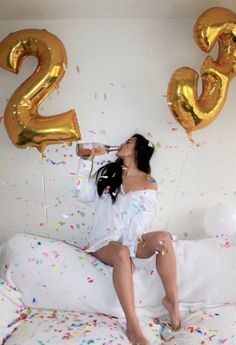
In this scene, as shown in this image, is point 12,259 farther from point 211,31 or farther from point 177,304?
point 211,31

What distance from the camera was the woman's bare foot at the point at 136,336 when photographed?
1.88 meters

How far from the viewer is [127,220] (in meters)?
2.27

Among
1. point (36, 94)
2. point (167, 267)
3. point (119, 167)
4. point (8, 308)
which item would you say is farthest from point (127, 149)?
point (8, 308)

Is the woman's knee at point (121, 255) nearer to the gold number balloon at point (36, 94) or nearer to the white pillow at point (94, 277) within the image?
the white pillow at point (94, 277)

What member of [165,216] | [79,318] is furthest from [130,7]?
[79,318]

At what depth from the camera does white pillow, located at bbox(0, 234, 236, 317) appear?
2.15 metres

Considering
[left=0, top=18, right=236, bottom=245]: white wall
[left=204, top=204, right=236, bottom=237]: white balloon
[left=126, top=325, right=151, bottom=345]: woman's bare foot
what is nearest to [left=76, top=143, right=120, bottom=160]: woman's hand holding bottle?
[left=0, top=18, right=236, bottom=245]: white wall

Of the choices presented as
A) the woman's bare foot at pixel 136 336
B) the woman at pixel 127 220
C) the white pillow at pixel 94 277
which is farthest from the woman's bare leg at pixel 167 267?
the woman's bare foot at pixel 136 336

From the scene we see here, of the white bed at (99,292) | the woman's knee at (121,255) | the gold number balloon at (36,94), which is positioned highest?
the gold number balloon at (36,94)

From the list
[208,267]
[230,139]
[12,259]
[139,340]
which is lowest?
[139,340]

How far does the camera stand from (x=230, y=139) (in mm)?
2613

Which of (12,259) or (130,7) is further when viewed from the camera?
(130,7)

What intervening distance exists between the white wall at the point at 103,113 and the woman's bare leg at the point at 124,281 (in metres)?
0.39

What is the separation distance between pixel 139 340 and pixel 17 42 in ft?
4.96
